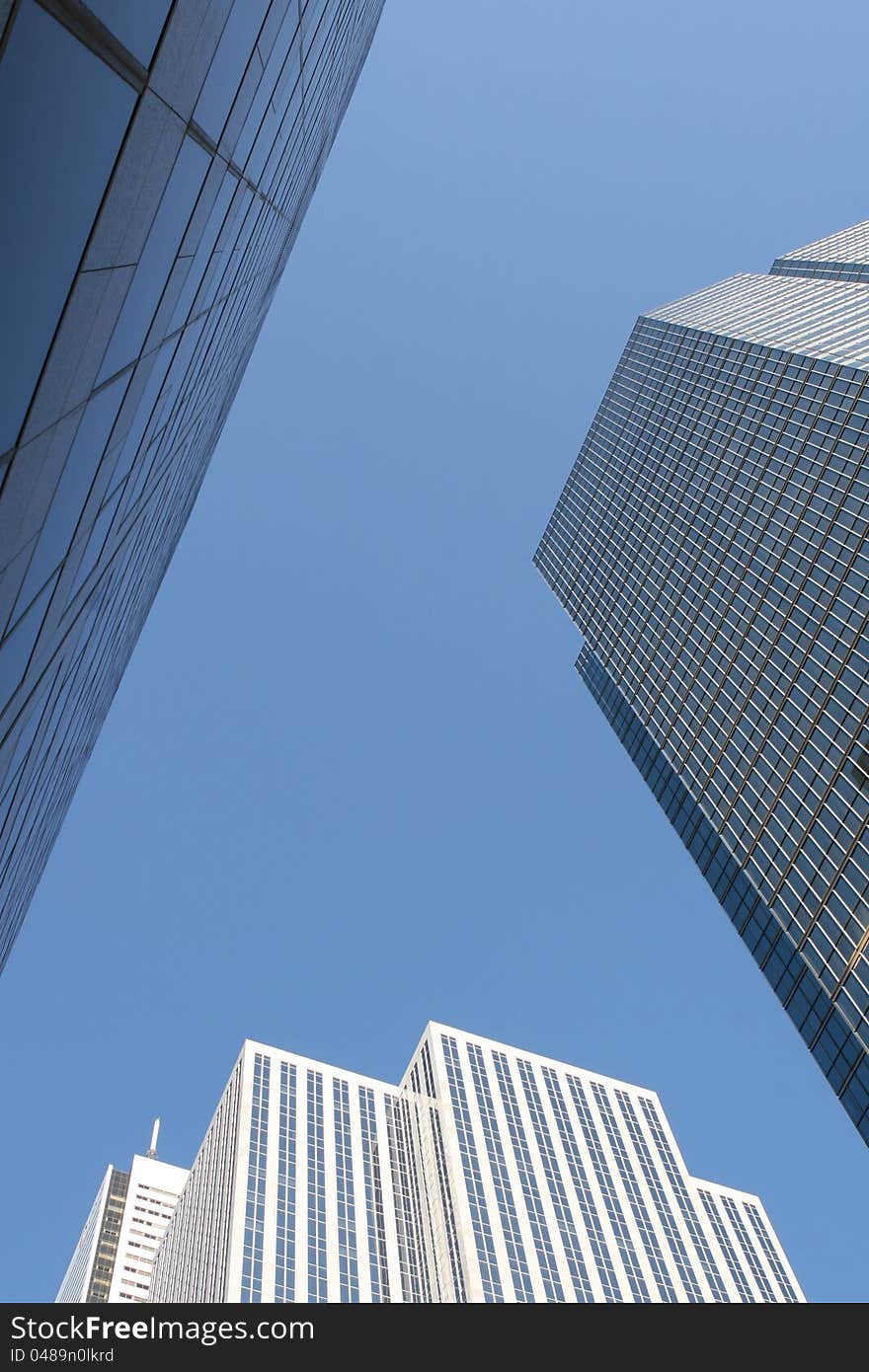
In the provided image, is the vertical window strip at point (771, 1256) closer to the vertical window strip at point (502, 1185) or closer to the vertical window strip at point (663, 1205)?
the vertical window strip at point (663, 1205)

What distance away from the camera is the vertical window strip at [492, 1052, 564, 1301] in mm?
117625

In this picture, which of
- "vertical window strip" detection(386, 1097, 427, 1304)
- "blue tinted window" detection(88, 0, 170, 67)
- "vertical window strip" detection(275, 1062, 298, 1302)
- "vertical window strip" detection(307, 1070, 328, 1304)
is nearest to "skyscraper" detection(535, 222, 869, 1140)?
"blue tinted window" detection(88, 0, 170, 67)

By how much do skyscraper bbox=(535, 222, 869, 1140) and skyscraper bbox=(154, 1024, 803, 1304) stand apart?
69.5 metres

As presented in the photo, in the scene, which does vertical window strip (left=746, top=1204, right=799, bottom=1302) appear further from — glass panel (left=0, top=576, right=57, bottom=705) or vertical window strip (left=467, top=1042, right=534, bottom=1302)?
glass panel (left=0, top=576, right=57, bottom=705)

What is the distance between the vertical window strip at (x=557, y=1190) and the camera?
392ft

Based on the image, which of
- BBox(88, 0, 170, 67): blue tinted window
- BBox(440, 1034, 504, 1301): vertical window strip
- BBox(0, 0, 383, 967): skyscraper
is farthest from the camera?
BBox(440, 1034, 504, 1301): vertical window strip

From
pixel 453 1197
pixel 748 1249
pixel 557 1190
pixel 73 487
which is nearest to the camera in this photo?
pixel 73 487

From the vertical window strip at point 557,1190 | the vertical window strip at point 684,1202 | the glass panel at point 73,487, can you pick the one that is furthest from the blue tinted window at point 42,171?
the vertical window strip at point 684,1202

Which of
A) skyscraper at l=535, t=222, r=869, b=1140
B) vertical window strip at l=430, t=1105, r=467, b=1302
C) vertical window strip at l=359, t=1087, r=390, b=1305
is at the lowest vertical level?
vertical window strip at l=359, t=1087, r=390, b=1305

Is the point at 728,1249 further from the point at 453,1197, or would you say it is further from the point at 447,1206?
the point at 447,1206

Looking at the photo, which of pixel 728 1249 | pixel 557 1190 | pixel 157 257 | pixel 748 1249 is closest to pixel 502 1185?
pixel 557 1190

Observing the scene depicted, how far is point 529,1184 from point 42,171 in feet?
498

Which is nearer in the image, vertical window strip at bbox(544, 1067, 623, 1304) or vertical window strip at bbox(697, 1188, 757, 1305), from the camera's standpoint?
vertical window strip at bbox(544, 1067, 623, 1304)

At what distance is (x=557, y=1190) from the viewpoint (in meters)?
136
